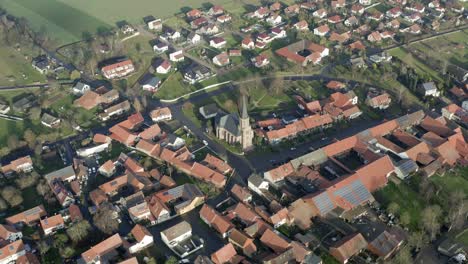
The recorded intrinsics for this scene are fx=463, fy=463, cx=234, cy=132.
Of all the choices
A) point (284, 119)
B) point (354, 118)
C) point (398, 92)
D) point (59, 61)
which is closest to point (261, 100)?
point (284, 119)

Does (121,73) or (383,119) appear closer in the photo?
(383,119)

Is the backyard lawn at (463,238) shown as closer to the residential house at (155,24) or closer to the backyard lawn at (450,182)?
the backyard lawn at (450,182)

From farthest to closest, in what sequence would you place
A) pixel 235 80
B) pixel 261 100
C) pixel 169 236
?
pixel 235 80 → pixel 261 100 → pixel 169 236

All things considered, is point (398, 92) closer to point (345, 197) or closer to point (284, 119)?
point (284, 119)

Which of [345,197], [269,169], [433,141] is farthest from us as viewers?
[433,141]

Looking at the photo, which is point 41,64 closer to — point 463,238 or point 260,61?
point 260,61

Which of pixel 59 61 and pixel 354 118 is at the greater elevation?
pixel 59 61
